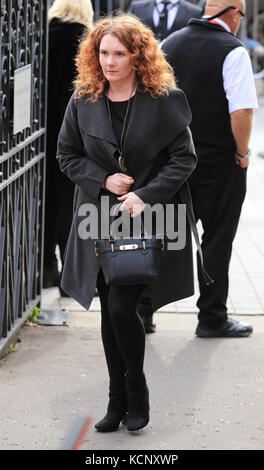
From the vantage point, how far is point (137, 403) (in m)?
4.54

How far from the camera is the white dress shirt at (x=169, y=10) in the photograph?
8.98 metres

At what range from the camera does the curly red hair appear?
4352 mm

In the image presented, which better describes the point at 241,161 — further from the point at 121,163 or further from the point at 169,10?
the point at 169,10

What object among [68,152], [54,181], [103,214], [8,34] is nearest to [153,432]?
[103,214]

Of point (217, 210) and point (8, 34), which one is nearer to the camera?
point (8, 34)

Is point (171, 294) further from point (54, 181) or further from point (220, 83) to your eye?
point (54, 181)

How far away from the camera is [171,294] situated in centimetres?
467

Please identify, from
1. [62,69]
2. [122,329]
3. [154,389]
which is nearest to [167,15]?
[62,69]

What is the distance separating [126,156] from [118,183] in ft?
0.45

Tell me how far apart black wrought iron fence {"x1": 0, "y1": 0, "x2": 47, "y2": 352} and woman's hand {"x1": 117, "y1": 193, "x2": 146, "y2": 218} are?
109cm

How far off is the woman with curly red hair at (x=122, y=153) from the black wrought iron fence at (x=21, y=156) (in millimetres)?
821

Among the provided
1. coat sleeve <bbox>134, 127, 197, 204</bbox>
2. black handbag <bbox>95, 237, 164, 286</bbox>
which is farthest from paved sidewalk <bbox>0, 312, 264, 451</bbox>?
coat sleeve <bbox>134, 127, 197, 204</bbox>

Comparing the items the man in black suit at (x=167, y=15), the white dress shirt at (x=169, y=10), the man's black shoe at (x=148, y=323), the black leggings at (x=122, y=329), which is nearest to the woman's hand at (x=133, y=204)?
the black leggings at (x=122, y=329)
